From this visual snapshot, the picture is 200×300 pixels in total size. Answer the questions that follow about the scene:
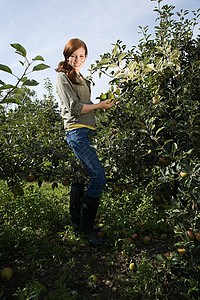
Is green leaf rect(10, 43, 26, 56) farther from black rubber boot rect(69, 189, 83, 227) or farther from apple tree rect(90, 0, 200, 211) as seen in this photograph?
black rubber boot rect(69, 189, 83, 227)

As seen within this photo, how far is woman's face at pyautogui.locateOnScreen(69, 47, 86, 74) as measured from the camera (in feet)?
6.98

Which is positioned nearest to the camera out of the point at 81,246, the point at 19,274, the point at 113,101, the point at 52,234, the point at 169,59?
the point at 169,59

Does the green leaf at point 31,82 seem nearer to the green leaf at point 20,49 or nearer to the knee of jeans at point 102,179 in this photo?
the green leaf at point 20,49

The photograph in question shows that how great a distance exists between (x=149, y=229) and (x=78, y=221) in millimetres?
745

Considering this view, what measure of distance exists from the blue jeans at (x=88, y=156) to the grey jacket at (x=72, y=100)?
9cm

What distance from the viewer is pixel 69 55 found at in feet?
7.01

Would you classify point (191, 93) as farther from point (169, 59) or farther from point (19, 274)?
point (19, 274)

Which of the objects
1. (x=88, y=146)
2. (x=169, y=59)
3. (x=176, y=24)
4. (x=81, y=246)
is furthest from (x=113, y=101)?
(x=81, y=246)

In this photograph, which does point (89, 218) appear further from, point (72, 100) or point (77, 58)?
point (77, 58)

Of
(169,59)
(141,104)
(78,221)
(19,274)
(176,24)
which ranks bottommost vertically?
(19,274)

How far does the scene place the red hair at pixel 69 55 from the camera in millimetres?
2105

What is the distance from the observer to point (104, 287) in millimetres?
1760

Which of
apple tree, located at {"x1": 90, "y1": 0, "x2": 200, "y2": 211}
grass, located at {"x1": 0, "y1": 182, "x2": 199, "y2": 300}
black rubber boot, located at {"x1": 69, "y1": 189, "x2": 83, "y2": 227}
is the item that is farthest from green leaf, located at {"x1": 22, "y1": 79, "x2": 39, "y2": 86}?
black rubber boot, located at {"x1": 69, "y1": 189, "x2": 83, "y2": 227}

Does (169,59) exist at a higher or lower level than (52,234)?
higher
